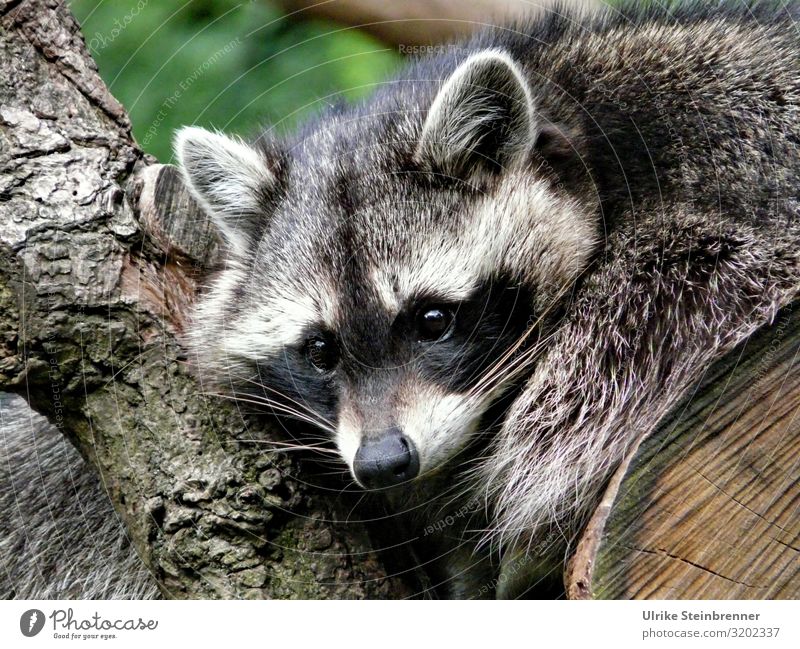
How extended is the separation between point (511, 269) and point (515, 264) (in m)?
0.02

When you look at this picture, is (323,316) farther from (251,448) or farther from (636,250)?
(636,250)

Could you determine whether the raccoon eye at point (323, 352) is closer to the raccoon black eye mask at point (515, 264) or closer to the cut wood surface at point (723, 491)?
the raccoon black eye mask at point (515, 264)

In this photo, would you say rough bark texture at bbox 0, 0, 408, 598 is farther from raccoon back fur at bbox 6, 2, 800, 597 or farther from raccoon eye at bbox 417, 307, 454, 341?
raccoon eye at bbox 417, 307, 454, 341

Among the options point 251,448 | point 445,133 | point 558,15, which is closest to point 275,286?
point 251,448

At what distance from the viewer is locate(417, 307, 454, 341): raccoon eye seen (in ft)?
8.55

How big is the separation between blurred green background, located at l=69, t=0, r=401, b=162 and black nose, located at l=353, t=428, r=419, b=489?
1447 millimetres

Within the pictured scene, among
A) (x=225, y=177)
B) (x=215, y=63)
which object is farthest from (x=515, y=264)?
(x=215, y=63)

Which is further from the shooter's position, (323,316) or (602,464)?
(323,316)

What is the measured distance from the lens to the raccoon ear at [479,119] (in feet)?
8.40

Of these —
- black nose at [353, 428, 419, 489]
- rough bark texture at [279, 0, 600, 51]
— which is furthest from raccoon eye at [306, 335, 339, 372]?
rough bark texture at [279, 0, 600, 51]

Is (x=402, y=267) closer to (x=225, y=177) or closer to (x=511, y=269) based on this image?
(x=511, y=269)

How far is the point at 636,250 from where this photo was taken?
264 cm

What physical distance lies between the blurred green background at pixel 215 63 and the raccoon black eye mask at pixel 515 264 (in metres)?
0.64
